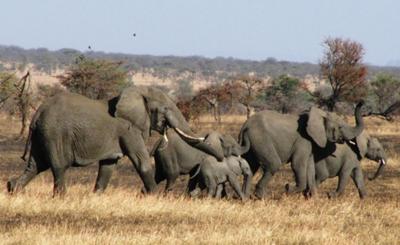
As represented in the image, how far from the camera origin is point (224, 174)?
18.4m

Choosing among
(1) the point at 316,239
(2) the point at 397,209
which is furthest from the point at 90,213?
(2) the point at 397,209

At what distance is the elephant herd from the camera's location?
612 inches

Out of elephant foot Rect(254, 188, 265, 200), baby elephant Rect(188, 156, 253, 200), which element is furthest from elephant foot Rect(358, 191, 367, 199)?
baby elephant Rect(188, 156, 253, 200)

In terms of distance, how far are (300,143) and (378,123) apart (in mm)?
34825

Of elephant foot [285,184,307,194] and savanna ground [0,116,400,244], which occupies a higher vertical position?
savanna ground [0,116,400,244]

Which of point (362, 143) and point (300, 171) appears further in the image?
point (362, 143)

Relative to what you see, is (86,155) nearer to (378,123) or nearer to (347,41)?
(347,41)

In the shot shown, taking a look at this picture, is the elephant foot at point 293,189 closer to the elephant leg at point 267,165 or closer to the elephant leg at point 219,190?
the elephant leg at point 267,165

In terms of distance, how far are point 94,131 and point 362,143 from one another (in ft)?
22.2

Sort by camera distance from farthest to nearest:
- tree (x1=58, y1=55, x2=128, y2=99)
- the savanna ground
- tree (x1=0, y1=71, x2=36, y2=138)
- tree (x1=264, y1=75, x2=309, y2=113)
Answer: tree (x1=264, y1=75, x2=309, y2=113) → tree (x1=58, y1=55, x2=128, y2=99) → tree (x1=0, y1=71, x2=36, y2=138) → the savanna ground

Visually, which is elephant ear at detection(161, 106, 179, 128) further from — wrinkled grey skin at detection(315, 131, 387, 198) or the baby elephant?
wrinkled grey skin at detection(315, 131, 387, 198)

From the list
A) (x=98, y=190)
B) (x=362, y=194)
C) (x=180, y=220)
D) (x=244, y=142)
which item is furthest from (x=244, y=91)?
(x=180, y=220)

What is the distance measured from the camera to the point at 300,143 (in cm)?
1856

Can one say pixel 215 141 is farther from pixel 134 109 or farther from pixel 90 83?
pixel 90 83
